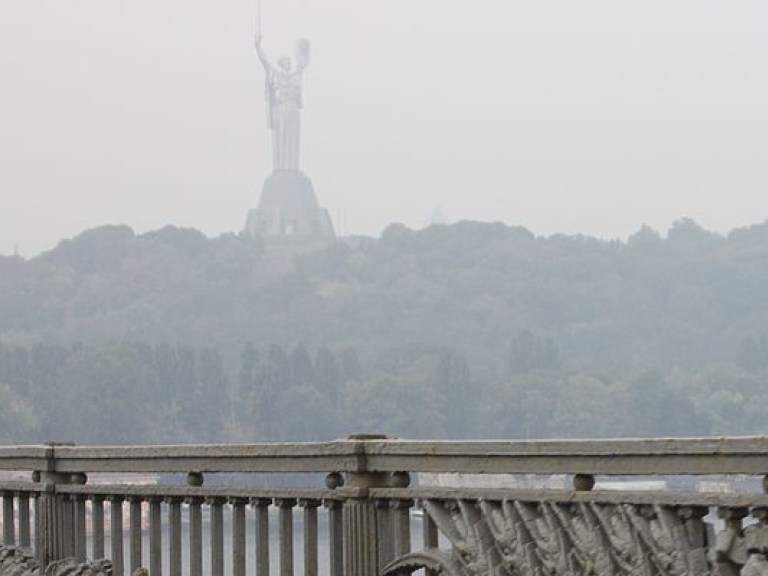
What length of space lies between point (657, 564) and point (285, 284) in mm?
129289

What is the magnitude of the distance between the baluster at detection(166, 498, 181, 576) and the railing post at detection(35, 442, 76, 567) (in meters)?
1.02

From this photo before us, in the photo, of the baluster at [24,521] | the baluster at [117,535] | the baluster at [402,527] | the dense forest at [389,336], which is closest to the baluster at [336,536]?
the baluster at [402,527]

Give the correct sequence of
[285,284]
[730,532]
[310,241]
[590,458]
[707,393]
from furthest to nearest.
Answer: [310,241] < [285,284] < [707,393] < [590,458] < [730,532]

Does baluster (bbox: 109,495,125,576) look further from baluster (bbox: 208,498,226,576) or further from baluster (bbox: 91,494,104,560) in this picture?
baluster (bbox: 208,498,226,576)

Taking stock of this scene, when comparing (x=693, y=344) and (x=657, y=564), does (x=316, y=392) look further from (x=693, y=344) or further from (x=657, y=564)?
(x=657, y=564)

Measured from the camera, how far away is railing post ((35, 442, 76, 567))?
9.52 meters

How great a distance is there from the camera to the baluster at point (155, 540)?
28.5 ft

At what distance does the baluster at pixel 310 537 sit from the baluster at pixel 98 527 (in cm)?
165

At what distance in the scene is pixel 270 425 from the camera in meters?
93.7

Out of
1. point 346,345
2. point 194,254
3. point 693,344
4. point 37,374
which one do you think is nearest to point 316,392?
point 37,374

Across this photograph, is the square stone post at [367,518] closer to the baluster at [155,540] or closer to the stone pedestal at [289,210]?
the baluster at [155,540]

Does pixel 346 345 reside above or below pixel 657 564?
above

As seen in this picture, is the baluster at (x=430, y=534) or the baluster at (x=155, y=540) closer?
the baluster at (x=430, y=534)

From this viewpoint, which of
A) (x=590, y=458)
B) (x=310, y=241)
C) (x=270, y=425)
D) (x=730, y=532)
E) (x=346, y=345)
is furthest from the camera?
(x=310, y=241)
